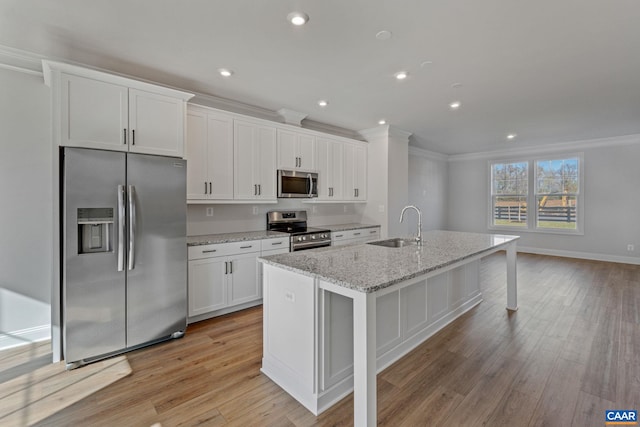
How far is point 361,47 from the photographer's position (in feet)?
8.43

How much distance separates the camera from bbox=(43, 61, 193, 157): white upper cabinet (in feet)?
7.82

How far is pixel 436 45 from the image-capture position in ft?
8.30

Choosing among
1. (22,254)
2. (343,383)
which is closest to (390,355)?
(343,383)

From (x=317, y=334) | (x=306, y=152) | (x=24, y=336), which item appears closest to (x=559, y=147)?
(x=306, y=152)

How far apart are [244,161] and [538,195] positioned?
7190 mm

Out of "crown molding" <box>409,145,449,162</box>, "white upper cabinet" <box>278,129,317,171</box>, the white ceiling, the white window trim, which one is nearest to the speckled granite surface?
"white upper cabinet" <box>278,129,317,171</box>

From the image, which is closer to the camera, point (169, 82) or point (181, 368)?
point (181, 368)

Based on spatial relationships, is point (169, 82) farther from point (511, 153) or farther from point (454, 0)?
point (511, 153)

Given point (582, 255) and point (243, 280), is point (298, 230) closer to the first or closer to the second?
point (243, 280)

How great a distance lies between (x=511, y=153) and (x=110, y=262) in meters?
8.60

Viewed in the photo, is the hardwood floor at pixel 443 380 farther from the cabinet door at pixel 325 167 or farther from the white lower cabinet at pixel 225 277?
the cabinet door at pixel 325 167

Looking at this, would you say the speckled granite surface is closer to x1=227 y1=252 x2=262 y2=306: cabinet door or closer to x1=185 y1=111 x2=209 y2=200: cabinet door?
x1=227 y1=252 x2=262 y2=306: cabinet door

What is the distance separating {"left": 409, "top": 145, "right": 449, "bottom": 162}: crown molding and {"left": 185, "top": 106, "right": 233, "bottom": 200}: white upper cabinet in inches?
195

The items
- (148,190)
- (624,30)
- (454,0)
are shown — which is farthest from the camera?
(148,190)
